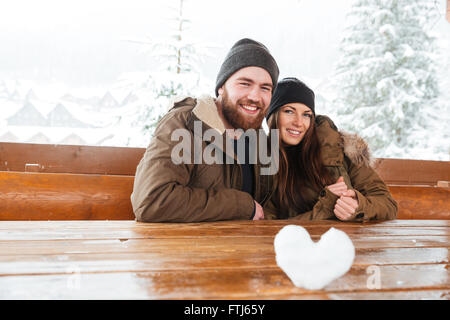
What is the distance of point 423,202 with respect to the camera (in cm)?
205

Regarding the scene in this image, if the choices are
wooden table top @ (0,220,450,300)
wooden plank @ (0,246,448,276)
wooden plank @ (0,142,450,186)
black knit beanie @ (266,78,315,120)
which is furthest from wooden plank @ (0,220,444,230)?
wooden plank @ (0,142,450,186)

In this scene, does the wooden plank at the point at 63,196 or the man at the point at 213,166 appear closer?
the man at the point at 213,166

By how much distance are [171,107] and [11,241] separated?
0.92 m

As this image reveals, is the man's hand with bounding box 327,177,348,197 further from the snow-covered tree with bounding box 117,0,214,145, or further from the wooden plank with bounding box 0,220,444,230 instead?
the snow-covered tree with bounding box 117,0,214,145

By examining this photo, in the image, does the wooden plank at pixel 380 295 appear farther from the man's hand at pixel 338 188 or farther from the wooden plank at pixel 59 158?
the wooden plank at pixel 59 158

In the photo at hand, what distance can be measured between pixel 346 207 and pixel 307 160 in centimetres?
39

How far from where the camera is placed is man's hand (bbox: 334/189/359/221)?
1.47 metres

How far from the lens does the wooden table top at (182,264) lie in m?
0.62

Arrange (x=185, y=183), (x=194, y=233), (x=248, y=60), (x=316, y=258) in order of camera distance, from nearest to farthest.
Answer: (x=316, y=258) < (x=194, y=233) < (x=185, y=183) < (x=248, y=60)

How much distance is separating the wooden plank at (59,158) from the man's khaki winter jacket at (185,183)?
30.1 inches

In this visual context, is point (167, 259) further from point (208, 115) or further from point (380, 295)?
point (208, 115)

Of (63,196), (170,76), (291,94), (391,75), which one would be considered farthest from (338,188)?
(391,75)

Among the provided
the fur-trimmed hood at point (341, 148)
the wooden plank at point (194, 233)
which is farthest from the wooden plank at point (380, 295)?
the fur-trimmed hood at point (341, 148)
